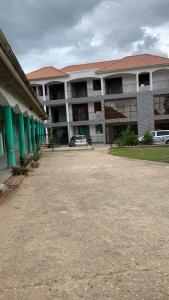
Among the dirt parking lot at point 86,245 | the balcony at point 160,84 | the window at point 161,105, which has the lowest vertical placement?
the dirt parking lot at point 86,245

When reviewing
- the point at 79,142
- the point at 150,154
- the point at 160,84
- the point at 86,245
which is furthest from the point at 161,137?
the point at 86,245

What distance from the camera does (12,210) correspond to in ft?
23.9

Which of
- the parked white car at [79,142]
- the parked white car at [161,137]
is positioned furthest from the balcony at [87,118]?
the parked white car at [161,137]

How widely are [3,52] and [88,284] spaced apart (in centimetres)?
624

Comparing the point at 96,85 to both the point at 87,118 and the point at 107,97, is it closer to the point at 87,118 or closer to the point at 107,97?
the point at 107,97

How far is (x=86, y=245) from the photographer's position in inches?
189

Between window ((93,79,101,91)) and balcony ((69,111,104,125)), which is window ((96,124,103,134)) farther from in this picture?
window ((93,79,101,91))

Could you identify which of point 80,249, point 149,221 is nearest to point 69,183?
point 149,221

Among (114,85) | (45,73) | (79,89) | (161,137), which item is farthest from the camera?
(79,89)

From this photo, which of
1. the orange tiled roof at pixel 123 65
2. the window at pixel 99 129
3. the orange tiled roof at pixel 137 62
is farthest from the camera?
the window at pixel 99 129

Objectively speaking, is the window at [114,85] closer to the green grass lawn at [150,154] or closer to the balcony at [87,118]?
the balcony at [87,118]

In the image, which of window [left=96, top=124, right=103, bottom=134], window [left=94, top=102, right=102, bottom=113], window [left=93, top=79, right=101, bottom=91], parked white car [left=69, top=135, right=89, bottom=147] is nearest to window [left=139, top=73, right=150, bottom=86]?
window [left=93, top=79, right=101, bottom=91]

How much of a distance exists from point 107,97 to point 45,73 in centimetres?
1010

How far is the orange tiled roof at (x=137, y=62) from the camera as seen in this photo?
1779 inches
